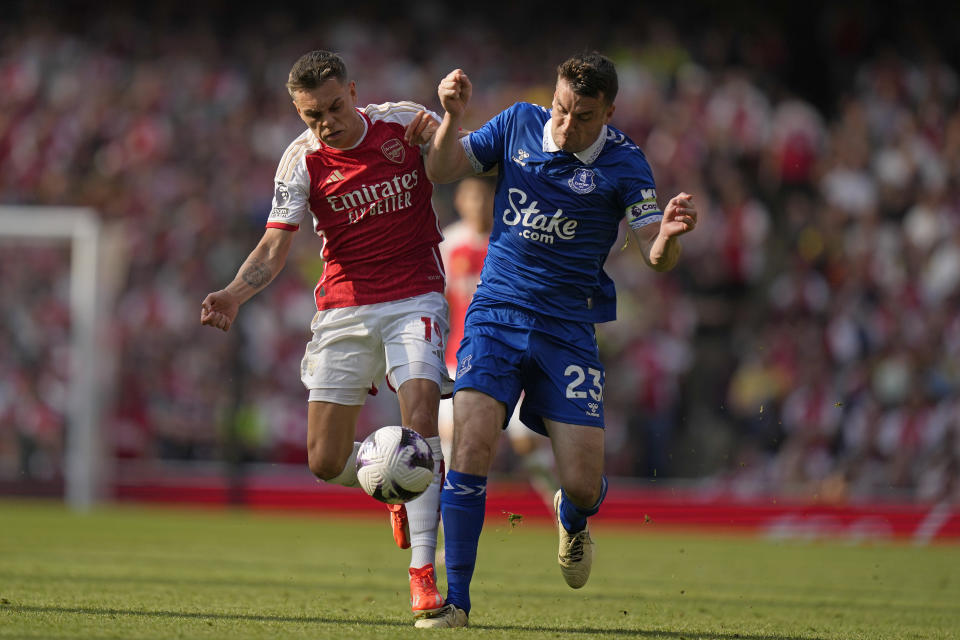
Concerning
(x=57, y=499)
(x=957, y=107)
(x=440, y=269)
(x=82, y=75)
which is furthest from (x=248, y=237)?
(x=440, y=269)

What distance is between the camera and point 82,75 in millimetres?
18891

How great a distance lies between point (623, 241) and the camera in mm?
15812

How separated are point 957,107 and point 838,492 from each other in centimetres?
590

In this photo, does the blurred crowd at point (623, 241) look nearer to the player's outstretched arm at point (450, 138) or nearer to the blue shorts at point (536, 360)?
the blue shorts at point (536, 360)

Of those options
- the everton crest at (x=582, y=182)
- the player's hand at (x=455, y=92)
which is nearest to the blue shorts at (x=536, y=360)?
the everton crest at (x=582, y=182)

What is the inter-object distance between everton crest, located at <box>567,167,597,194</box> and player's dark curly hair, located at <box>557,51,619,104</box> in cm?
34

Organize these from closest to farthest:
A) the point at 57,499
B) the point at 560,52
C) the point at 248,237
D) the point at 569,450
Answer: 1. the point at 569,450
2. the point at 57,499
3. the point at 248,237
4. the point at 560,52

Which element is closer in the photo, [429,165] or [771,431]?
[429,165]

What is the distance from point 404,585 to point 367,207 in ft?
8.26

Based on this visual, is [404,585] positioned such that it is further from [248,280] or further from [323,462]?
[248,280]

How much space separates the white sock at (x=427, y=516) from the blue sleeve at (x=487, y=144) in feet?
4.13

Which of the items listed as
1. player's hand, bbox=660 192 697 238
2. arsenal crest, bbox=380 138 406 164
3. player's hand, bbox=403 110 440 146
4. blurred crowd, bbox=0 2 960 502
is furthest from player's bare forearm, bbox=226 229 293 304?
blurred crowd, bbox=0 2 960 502

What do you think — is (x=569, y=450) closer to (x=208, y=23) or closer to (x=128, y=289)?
(x=128, y=289)

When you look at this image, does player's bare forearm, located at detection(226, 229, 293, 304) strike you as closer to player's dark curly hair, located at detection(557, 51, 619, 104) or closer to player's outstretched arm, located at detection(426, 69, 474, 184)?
player's outstretched arm, located at detection(426, 69, 474, 184)
